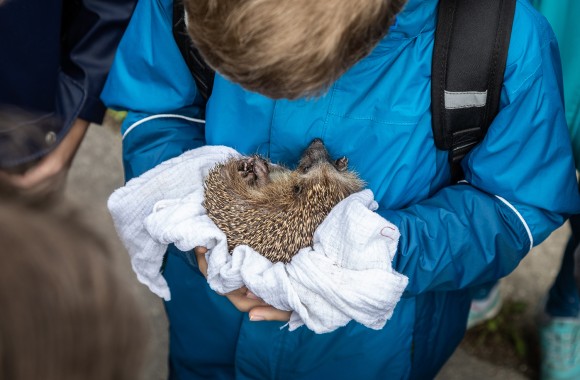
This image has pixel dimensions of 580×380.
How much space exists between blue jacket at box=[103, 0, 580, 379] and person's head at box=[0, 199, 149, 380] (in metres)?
1.25

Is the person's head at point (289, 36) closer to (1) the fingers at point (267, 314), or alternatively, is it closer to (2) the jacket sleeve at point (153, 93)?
(2) the jacket sleeve at point (153, 93)

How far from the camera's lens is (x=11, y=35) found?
248 cm

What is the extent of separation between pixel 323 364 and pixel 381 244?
77 centimetres

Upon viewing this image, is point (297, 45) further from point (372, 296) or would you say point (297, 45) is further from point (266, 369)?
point (266, 369)

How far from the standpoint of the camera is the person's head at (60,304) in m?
0.89

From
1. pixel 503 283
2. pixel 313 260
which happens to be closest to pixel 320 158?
pixel 313 260

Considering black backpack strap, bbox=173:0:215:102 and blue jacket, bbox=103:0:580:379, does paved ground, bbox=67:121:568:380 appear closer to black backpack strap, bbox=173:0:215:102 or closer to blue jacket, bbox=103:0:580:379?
blue jacket, bbox=103:0:580:379

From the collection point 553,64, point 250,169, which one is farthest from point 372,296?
point 553,64

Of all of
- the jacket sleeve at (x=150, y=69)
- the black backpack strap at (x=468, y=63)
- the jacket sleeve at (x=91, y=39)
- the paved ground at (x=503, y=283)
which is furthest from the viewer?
the paved ground at (x=503, y=283)

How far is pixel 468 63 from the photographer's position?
6.39 feet

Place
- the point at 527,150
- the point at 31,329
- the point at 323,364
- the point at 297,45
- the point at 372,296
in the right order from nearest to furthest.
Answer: the point at 31,329, the point at 297,45, the point at 372,296, the point at 527,150, the point at 323,364

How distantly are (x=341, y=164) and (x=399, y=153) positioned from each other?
0.71 feet

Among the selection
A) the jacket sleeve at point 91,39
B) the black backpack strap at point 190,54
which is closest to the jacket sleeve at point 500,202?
the black backpack strap at point 190,54

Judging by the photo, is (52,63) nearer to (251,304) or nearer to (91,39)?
(91,39)
